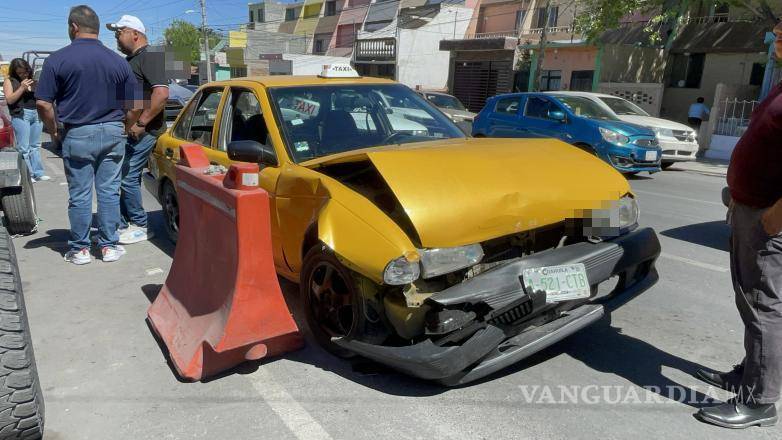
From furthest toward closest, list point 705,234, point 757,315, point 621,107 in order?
1. point 621,107
2. point 705,234
3. point 757,315

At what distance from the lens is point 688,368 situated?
3309mm

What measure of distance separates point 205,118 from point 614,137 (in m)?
7.66

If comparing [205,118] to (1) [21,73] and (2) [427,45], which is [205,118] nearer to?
(1) [21,73]

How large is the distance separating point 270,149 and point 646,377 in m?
2.72

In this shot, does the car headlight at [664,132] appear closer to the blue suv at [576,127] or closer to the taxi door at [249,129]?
the blue suv at [576,127]

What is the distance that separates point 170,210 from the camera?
224 inches

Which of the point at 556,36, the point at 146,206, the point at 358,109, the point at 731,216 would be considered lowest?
the point at 146,206

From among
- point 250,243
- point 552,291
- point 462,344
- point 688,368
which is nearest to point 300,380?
point 250,243

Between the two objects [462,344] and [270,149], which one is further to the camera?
[270,149]

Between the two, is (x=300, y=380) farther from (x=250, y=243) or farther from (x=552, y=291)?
(x=552, y=291)

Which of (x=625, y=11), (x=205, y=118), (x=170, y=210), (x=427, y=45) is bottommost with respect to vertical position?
(x=170, y=210)

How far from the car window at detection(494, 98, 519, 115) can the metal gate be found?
16.5 metres

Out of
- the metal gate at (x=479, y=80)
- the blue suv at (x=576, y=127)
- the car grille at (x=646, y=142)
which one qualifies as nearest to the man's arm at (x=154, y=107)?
the blue suv at (x=576, y=127)

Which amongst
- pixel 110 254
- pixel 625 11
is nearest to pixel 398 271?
pixel 110 254
